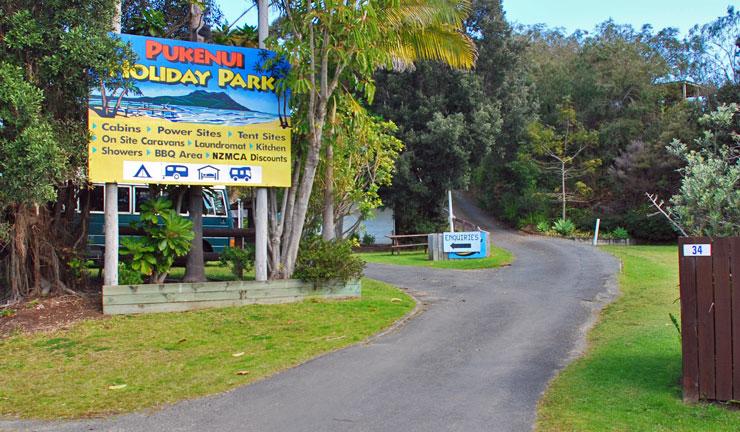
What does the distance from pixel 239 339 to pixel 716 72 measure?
3205cm

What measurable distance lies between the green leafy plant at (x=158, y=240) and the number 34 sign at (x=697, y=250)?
842cm

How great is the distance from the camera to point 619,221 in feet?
110

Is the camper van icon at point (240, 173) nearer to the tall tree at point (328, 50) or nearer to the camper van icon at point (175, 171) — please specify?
the camper van icon at point (175, 171)

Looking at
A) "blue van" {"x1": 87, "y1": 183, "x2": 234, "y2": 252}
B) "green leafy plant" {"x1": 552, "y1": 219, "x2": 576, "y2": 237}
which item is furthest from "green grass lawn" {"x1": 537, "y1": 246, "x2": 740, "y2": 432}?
"green leafy plant" {"x1": 552, "y1": 219, "x2": 576, "y2": 237}

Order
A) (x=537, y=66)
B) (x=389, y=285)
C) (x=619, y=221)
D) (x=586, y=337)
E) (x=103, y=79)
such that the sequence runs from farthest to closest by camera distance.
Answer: (x=537, y=66) < (x=619, y=221) < (x=389, y=285) < (x=103, y=79) < (x=586, y=337)

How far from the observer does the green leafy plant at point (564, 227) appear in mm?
32906

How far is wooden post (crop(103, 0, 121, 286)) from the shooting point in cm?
1154

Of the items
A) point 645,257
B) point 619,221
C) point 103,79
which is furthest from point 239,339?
point 619,221

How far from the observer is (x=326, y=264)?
13398 millimetres

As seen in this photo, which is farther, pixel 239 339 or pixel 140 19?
pixel 140 19

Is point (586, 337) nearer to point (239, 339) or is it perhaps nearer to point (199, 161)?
point (239, 339)

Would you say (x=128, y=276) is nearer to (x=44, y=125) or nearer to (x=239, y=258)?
(x=239, y=258)

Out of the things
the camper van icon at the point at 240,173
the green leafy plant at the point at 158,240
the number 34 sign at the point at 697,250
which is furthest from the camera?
the camper van icon at the point at 240,173

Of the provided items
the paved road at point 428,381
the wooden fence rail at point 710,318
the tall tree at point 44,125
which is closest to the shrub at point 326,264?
the paved road at point 428,381
